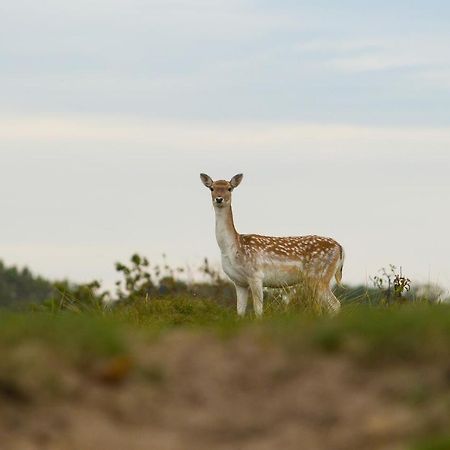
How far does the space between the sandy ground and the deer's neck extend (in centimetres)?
1273

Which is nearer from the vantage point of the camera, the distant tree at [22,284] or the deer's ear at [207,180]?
the deer's ear at [207,180]

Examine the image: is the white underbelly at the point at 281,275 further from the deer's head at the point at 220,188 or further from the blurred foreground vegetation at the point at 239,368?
the blurred foreground vegetation at the point at 239,368

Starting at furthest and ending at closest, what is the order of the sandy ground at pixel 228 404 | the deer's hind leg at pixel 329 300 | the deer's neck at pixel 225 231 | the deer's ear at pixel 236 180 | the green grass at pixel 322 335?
1. the deer's ear at pixel 236 180
2. the deer's neck at pixel 225 231
3. the deer's hind leg at pixel 329 300
4. the green grass at pixel 322 335
5. the sandy ground at pixel 228 404

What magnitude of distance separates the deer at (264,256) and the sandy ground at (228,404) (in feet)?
39.1

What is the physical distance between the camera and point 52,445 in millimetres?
7723

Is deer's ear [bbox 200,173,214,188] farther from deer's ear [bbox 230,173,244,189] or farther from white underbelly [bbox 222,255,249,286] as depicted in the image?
white underbelly [bbox 222,255,249,286]

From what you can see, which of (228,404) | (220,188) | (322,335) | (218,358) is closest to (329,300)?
(220,188)

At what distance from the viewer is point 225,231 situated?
21812mm

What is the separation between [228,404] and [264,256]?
1311 centimetres

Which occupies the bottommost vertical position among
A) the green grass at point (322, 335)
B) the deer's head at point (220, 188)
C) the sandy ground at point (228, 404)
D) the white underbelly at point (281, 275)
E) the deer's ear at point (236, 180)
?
the sandy ground at point (228, 404)

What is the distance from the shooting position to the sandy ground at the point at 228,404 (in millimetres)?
7793

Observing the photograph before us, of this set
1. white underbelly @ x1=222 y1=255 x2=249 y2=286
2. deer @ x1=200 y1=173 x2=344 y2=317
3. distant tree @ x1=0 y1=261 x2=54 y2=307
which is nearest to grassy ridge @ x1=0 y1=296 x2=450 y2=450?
deer @ x1=200 y1=173 x2=344 y2=317

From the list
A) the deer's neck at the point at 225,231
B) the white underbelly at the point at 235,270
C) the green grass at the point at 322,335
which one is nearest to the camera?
the green grass at the point at 322,335

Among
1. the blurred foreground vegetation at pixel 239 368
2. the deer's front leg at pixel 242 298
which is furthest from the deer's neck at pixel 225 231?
the blurred foreground vegetation at pixel 239 368
